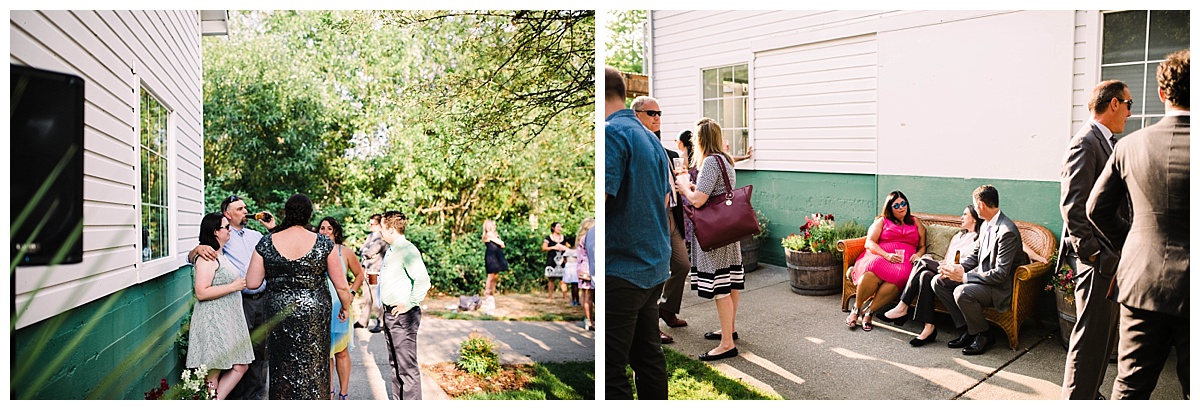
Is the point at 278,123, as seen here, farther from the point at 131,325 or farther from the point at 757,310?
the point at 757,310

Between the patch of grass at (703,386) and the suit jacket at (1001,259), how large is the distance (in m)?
1.17

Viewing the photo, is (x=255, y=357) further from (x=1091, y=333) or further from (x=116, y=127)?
(x=1091, y=333)

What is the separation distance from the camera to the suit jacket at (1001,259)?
3195mm

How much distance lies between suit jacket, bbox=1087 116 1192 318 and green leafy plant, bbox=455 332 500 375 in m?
2.50

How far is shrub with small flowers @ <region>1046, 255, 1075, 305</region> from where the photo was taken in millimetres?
3068

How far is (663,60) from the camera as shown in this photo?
3.85 metres

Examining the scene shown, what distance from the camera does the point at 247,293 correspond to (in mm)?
2838

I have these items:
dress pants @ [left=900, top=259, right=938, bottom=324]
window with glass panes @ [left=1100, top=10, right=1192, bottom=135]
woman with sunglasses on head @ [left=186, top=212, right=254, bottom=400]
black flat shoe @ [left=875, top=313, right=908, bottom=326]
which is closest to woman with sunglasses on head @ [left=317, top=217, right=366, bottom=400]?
woman with sunglasses on head @ [left=186, top=212, right=254, bottom=400]

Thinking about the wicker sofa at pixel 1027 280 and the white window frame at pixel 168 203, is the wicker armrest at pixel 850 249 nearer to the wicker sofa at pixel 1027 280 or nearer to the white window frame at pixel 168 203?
the wicker sofa at pixel 1027 280

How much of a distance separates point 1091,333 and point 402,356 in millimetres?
2655

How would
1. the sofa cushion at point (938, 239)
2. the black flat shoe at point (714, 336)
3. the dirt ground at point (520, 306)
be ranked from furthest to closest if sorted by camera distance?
the dirt ground at point (520, 306)
the sofa cushion at point (938, 239)
the black flat shoe at point (714, 336)

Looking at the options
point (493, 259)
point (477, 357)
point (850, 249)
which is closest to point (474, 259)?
point (493, 259)

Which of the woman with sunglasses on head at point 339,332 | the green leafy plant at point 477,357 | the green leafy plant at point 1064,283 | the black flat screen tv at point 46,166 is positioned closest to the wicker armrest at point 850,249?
the green leafy plant at point 1064,283

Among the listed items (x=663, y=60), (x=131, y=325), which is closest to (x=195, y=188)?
(x=131, y=325)
